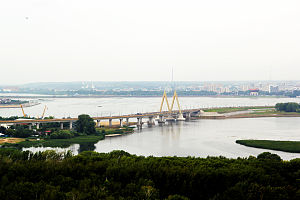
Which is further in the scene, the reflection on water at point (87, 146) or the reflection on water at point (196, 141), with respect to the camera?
the reflection on water at point (87, 146)

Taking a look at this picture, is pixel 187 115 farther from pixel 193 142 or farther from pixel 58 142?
pixel 58 142

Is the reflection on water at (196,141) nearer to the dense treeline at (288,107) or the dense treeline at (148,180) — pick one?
the dense treeline at (148,180)

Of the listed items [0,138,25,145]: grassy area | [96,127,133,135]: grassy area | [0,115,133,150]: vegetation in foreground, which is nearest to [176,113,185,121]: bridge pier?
[96,127,133,135]: grassy area

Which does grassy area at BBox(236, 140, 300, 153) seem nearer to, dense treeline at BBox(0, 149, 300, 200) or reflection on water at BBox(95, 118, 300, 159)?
reflection on water at BBox(95, 118, 300, 159)

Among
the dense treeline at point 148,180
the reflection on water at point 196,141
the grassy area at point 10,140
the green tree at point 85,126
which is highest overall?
the dense treeline at point 148,180

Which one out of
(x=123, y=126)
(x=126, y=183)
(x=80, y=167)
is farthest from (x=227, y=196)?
(x=123, y=126)

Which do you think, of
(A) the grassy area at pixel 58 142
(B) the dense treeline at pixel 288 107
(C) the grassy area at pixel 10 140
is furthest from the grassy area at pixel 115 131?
(B) the dense treeline at pixel 288 107
